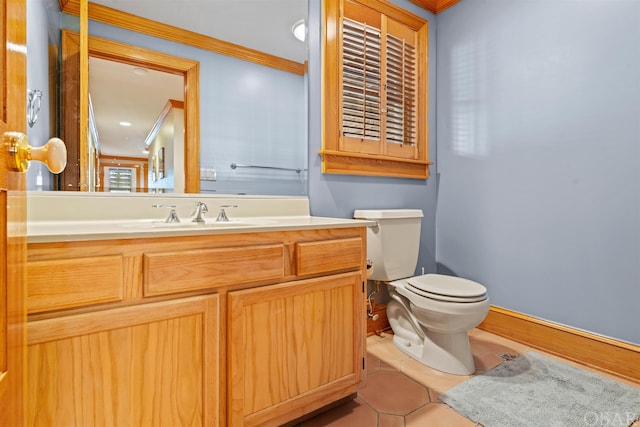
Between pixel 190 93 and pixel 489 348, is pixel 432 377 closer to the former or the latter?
pixel 489 348

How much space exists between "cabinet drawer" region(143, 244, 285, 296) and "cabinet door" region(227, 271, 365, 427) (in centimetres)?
6

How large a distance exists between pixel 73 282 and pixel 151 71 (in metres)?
1.09

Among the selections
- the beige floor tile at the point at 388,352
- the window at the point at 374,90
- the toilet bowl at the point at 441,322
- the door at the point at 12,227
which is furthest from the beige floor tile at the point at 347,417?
the window at the point at 374,90

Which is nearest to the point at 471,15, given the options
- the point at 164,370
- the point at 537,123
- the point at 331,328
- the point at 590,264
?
the point at 537,123

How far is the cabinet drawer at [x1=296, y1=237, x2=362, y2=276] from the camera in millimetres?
1251

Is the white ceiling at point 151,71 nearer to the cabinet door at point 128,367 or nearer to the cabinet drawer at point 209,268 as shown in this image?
the cabinet drawer at point 209,268

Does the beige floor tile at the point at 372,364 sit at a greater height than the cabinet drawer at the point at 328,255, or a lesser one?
lesser

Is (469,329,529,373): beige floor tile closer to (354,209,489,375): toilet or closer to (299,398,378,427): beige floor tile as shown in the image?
(354,209,489,375): toilet

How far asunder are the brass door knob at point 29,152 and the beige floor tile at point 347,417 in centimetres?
130

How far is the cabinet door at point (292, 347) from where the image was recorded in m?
1.11

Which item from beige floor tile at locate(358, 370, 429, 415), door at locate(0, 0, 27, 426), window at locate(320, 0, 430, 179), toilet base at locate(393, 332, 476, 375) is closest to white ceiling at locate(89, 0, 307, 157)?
window at locate(320, 0, 430, 179)

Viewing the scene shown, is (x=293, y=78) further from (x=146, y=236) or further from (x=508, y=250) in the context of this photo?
(x=508, y=250)

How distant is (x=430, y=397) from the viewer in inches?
59.3

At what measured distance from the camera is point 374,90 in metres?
2.17
